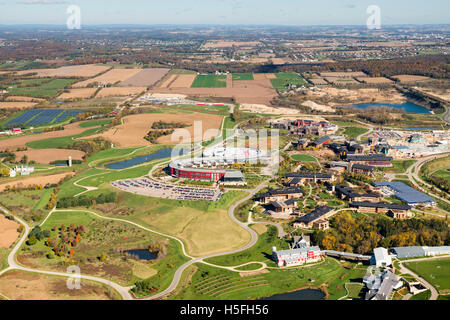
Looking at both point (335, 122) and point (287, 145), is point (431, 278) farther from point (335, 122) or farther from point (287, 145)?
point (335, 122)

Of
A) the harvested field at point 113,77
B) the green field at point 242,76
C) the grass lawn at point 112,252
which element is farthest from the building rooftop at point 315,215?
the green field at point 242,76

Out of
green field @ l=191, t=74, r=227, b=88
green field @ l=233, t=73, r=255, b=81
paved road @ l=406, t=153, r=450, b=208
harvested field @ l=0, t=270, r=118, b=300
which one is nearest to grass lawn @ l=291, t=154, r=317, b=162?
paved road @ l=406, t=153, r=450, b=208

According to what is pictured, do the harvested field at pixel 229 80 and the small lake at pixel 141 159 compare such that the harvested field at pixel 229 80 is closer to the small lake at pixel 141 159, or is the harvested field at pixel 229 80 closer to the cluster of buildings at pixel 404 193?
the small lake at pixel 141 159

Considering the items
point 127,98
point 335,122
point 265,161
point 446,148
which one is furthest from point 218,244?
point 127,98

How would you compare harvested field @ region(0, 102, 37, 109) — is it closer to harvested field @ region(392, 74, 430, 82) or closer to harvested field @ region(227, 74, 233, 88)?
harvested field @ region(227, 74, 233, 88)

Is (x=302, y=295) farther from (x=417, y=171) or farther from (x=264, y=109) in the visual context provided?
(x=264, y=109)

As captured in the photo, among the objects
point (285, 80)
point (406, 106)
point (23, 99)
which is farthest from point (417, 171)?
point (23, 99)
